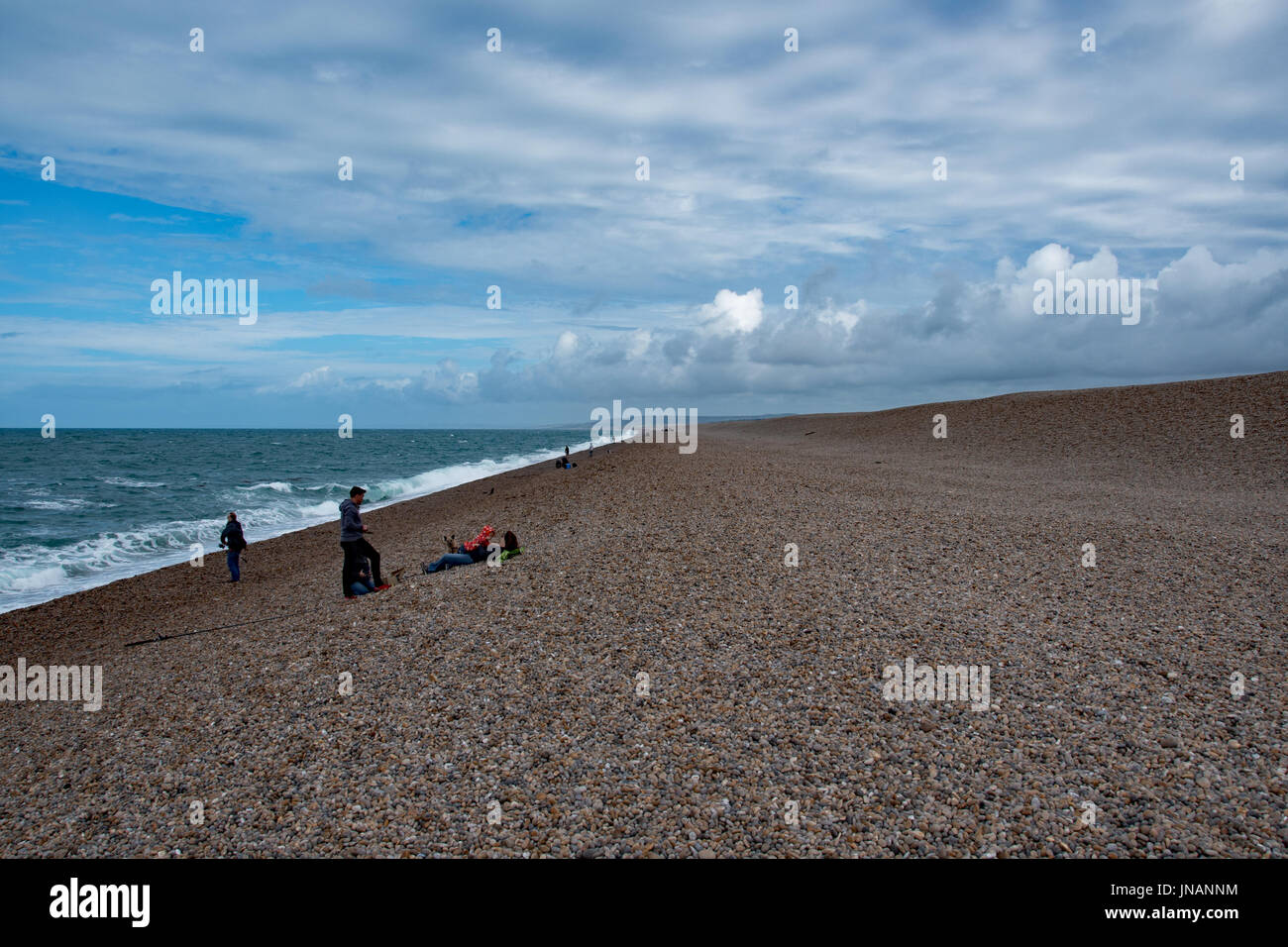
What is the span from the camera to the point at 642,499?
21.0m

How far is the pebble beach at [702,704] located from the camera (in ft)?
Answer: 17.7

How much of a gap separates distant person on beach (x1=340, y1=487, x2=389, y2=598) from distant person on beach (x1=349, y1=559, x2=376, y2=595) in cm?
7

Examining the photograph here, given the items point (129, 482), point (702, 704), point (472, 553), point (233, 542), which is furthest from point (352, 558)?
point (129, 482)

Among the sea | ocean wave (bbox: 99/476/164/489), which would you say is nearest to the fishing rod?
the sea

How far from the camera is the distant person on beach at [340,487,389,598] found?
12211 mm

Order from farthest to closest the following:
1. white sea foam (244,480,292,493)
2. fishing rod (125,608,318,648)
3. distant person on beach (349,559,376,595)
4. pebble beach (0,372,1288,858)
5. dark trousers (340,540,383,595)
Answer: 1. white sea foam (244,480,292,493)
2. distant person on beach (349,559,376,595)
3. dark trousers (340,540,383,595)
4. fishing rod (125,608,318,648)
5. pebble beach (0,372,1288,858)

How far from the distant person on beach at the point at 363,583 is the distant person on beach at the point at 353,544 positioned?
7cm

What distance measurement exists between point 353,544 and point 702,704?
7.59 m

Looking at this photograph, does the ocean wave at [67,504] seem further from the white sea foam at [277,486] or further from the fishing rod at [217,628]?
the fishing rod at [217,628]

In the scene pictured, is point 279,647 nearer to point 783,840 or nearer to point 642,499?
point 783,840

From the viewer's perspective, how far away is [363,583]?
41.5 feet

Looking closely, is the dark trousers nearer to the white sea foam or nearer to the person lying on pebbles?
the person lying on pebbles

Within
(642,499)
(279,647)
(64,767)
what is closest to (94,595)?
(279,647)

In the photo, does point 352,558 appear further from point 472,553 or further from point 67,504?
point 67,504
